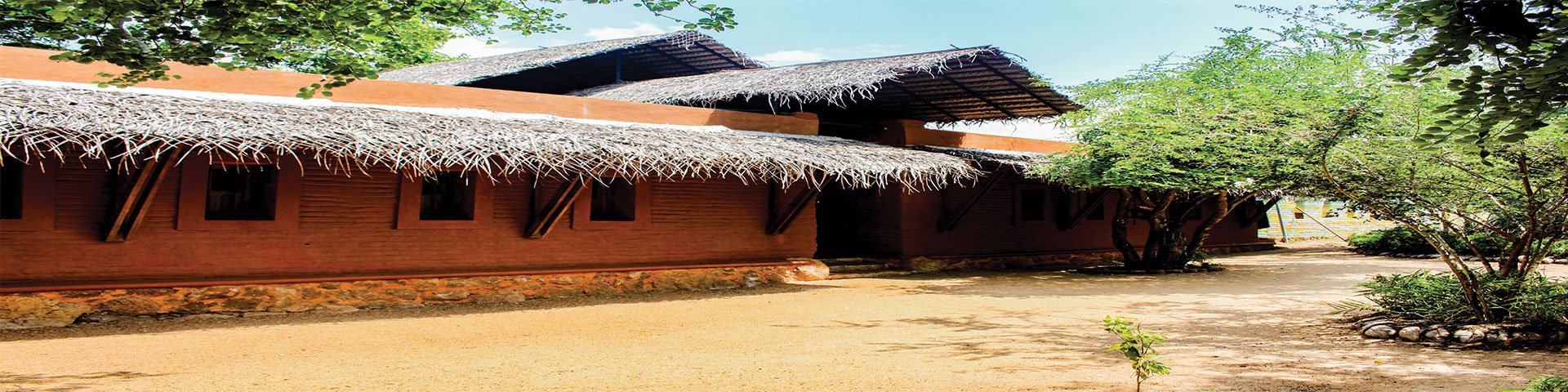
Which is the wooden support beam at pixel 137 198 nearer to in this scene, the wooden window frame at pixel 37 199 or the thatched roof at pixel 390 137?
the thatched roof at pixel 390 137

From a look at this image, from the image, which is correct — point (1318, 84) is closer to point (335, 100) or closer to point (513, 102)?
point (513, 102)

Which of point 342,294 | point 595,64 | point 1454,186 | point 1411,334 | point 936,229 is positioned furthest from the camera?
point 595,64

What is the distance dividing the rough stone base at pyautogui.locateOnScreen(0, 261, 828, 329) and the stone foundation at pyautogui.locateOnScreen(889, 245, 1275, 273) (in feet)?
10.5

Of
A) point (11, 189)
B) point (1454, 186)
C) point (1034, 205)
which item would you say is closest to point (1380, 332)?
point (1454, 186)

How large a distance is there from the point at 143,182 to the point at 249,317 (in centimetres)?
144

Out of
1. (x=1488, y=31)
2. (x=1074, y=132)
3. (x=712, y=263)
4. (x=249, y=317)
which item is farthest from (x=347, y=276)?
(x=1074, y=132)

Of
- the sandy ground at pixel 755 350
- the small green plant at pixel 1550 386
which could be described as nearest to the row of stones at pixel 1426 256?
the sandy ground at pixel 755 350

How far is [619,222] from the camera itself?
440 inches

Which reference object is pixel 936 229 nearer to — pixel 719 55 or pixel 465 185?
pixel 719 55

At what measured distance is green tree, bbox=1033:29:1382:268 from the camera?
8.59 m

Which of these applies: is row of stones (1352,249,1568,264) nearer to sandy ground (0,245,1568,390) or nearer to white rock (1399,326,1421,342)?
white rock (1399,326,1421,342)

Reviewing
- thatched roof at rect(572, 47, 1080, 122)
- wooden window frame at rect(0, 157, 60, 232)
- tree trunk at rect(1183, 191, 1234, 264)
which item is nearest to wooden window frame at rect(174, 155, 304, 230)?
wooden window frame at rect(0, 157, 60, 232)

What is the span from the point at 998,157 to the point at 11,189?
11.8 metres

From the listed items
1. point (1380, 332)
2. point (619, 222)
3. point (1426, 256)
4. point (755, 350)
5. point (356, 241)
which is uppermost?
point (619, 222)
